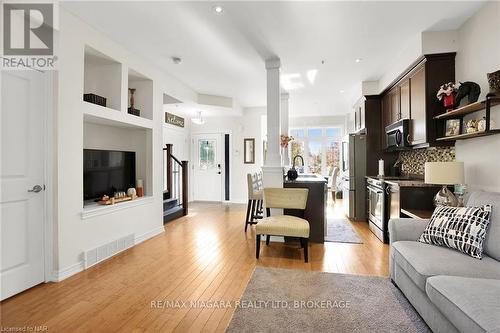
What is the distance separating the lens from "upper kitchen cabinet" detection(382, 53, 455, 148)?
3107mm

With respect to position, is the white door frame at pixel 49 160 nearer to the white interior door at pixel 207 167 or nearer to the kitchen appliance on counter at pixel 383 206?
the kitchen appliance on counter at pixel 383 206

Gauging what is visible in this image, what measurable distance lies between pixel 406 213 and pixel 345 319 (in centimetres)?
182

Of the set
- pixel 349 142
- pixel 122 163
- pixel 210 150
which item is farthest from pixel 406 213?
pixel 210 150

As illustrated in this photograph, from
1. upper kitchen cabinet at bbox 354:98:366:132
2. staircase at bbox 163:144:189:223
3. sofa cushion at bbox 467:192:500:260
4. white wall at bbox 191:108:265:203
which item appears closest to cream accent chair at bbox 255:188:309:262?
sofa cushion at bbox 467:192:500:260

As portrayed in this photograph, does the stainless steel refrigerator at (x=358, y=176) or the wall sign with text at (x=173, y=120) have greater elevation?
the wall sign with text at (x=173, y=120)

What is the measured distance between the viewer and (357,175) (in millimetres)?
4938

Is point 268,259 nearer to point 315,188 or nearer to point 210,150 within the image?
point 315,188

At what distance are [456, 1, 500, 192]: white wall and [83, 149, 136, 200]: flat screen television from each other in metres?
4.45

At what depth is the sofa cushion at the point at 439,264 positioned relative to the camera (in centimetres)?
166

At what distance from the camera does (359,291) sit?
225 cm

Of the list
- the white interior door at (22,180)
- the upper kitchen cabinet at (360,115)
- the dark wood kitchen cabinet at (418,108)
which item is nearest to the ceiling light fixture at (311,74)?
the upper kitchen cabinet at (360,115)

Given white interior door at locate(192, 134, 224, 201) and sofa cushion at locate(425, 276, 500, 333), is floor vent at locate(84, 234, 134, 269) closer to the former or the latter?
sofa cushion at locate(425, 276, 500, 333)

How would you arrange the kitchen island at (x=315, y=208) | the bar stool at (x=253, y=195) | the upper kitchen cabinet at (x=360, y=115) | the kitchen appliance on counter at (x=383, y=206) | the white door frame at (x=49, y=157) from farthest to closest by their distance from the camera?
the upper kitchen cabinet at (x=360, y=115), the bar stool at (x=253, y=195), the kitchen island at (x=315, y=208), the kitchen appliance on counter at (x=383, y=206), the white door frame at (x=49, y=157)

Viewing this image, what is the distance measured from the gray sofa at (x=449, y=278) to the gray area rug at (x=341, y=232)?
4.67 feet
